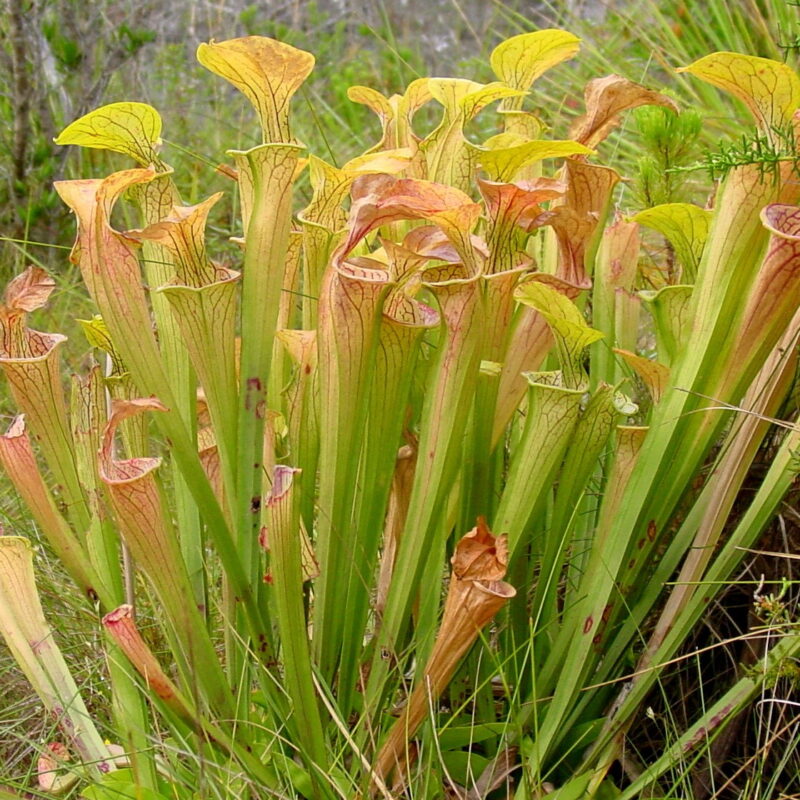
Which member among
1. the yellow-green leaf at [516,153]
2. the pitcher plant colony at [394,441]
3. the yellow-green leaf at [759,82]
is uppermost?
the yellow-green leaf at [759,82]

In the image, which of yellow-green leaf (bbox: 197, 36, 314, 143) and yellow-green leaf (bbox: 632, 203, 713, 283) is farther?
yellow-green leaf (bbox: 632, 203, 713, 283)

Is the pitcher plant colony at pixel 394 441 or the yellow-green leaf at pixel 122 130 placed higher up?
the yellow-green leaf at pixel 122 130

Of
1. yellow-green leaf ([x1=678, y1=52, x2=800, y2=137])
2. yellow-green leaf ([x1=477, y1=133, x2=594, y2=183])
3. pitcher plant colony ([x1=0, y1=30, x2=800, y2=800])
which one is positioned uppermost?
yellow-green leaf ([x1=678, y1=52, x2=800, y2=137])

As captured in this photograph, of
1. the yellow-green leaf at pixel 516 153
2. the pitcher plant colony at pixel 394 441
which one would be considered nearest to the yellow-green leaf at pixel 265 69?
the pitcher plant colony at pixel 394 441

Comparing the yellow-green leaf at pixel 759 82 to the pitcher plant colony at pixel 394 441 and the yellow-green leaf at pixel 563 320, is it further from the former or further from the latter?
the yellow-green leaf at pixel 563 320

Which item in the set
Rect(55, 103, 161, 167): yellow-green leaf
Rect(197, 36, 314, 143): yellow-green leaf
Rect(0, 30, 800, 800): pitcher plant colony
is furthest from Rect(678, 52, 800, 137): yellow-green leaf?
Rect(55, 103, 161, 167): yellow-green leaf

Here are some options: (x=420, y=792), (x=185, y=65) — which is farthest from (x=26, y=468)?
(x=185, y=65)

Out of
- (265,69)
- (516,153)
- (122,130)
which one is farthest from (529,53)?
(122,130)

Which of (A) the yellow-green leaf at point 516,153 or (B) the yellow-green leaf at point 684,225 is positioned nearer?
(A) the yellow-green leaf at point 516,153

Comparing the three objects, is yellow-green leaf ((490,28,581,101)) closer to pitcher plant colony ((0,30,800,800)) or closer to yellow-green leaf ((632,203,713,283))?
pitcher plant colony ((0,30,800,800))
